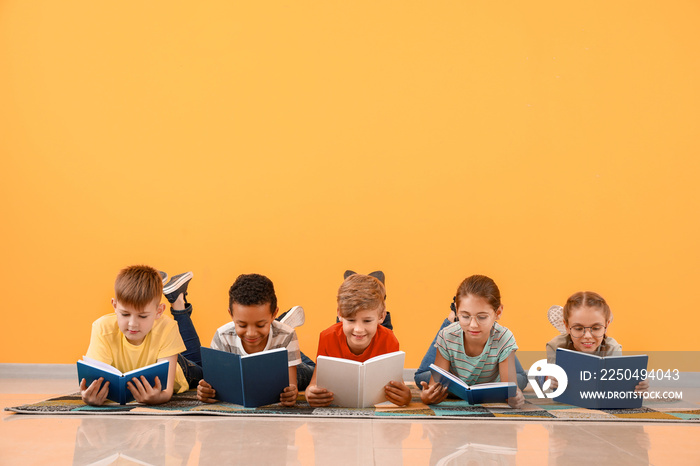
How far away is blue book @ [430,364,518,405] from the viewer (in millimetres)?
2604

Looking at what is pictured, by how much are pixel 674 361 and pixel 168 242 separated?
136 inches

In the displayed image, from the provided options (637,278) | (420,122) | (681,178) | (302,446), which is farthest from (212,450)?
(681,178)

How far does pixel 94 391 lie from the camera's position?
249 centimetres

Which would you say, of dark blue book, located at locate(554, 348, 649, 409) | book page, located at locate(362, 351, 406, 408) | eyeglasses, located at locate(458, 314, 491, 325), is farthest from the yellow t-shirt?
dark blue book, located at locate(554, 348, 649, 409)

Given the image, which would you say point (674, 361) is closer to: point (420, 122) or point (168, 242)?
point (420, 122)

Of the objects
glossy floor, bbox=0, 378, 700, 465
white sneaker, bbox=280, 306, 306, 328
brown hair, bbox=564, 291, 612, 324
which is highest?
brown hair, bbox=564, 291, 612, 324

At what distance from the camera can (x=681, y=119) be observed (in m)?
4.20

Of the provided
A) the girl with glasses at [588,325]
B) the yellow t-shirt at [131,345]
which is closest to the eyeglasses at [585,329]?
the girl with glasses at [588,325]

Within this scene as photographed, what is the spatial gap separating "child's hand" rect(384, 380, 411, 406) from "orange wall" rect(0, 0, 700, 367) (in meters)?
1.56

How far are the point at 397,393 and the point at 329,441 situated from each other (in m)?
0.72

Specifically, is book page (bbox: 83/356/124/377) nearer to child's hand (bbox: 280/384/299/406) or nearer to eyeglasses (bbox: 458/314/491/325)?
child's hand (bbox: 280/384/299/406)

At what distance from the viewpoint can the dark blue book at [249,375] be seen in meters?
2.45

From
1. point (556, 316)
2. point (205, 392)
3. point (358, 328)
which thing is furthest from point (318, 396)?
point (556, 316)

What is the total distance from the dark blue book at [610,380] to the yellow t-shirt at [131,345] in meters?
1.80
